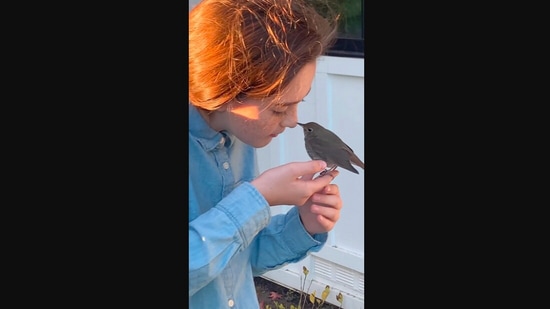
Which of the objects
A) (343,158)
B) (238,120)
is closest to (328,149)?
(343,158)

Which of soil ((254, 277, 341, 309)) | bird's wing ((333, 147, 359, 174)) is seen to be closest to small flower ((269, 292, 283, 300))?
soil ((254, 277, 341, 309))

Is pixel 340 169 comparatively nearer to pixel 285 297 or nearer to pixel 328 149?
pixel 328 149

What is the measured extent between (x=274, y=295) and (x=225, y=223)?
18 cm

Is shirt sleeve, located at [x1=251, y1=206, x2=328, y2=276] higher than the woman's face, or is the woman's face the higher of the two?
the woman's face

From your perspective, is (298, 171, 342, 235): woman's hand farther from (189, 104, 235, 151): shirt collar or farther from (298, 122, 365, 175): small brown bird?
(189, 104, 235, 151): shirt collar

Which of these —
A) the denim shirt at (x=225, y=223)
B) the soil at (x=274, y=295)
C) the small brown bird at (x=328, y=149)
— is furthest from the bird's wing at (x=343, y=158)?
the soil at (x=274, y=295)

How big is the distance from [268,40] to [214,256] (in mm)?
304

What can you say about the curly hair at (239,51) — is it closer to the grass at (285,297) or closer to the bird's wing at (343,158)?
the bird's wing at (343,158)

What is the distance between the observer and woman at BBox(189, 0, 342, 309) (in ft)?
4.64

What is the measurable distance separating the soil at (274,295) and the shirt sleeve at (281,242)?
0.02 metres

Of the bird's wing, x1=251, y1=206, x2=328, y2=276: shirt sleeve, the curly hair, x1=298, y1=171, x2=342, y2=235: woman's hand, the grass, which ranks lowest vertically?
the grass

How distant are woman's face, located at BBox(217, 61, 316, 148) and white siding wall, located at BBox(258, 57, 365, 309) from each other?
0.4 inches

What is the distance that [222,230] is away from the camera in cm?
141
